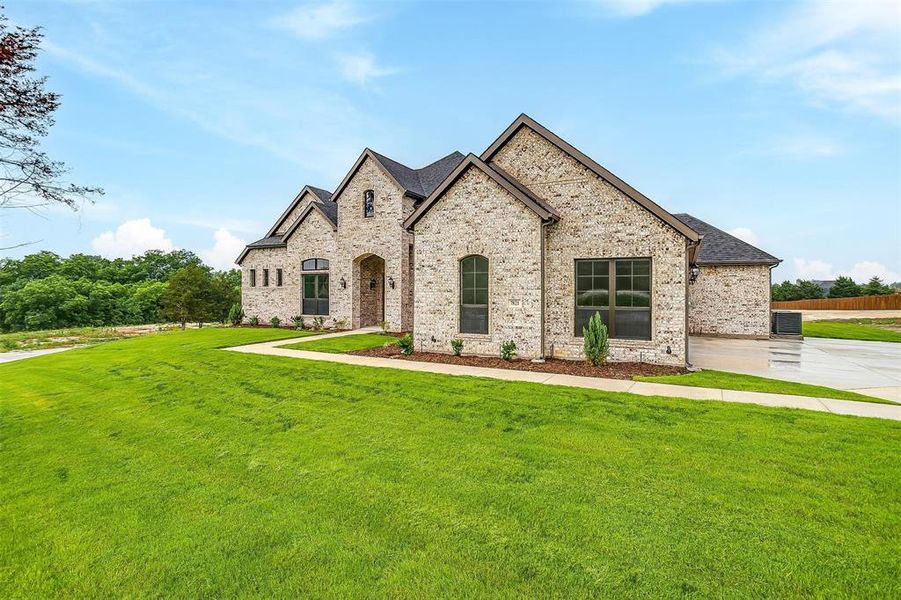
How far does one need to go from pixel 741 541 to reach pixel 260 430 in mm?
6334

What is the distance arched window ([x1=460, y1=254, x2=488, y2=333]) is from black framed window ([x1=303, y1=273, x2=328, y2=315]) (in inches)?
451

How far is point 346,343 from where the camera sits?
15617 millimetres

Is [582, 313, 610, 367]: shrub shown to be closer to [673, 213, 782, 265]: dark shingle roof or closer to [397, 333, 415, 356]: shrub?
[397, 333, 415, 356]: shrub

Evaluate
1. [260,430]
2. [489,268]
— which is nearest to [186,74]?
[489,268]

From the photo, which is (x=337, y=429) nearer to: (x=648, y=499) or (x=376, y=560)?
(x=376, y=560)

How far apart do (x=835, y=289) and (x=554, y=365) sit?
6086 centimetres

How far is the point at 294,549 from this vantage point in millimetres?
3332

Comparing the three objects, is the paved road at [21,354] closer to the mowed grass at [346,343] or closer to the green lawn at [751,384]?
the mowed grass at [346,343]

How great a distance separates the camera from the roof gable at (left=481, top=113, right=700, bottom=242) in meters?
10.8

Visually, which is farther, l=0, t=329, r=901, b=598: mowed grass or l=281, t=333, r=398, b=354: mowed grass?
l=281, t=333, r=398, b=354: mowed grass

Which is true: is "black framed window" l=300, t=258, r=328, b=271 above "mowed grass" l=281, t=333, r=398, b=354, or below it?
above

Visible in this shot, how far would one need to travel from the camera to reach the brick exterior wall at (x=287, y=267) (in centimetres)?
2192

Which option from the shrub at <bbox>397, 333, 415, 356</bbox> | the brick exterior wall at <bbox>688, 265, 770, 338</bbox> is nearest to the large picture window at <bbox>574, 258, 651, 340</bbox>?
the shrub at <bbox>397, 333, 415, 356</bbox>

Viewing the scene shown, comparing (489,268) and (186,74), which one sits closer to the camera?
(489,268)
